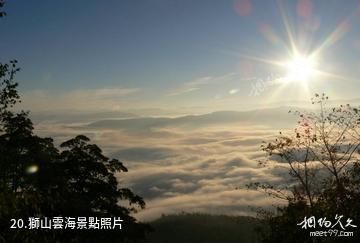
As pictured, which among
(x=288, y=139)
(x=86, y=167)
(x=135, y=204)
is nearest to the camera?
(x=288, y=139)

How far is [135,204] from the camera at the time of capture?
139 feet

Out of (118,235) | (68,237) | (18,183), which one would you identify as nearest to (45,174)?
(18,183)

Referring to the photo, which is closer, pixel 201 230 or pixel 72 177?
pixel 72 177

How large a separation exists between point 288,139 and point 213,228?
442 feet

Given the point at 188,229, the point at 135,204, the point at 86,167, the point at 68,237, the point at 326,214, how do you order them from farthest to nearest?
1. the point at 188,229
2. the point at 135,204
3. the point at 86,167
4. the point at 68,237
5. the point at 326,214

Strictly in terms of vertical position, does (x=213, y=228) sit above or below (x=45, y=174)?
below

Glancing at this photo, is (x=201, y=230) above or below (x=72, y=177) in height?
below

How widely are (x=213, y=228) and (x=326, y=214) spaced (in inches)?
5681

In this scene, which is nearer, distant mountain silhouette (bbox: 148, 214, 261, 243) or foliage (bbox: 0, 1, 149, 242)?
foliage (bbox: 0, 1, 149, 242)

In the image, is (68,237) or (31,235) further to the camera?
(68,237)

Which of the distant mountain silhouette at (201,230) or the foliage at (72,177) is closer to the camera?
the foliage at (72,177)

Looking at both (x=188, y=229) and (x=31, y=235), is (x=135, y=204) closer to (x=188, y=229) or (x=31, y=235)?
(x=31, y=235)

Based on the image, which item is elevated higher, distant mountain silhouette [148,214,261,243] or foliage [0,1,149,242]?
foliage [0,1,149,242]

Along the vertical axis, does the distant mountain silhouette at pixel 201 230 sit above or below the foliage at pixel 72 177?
below
